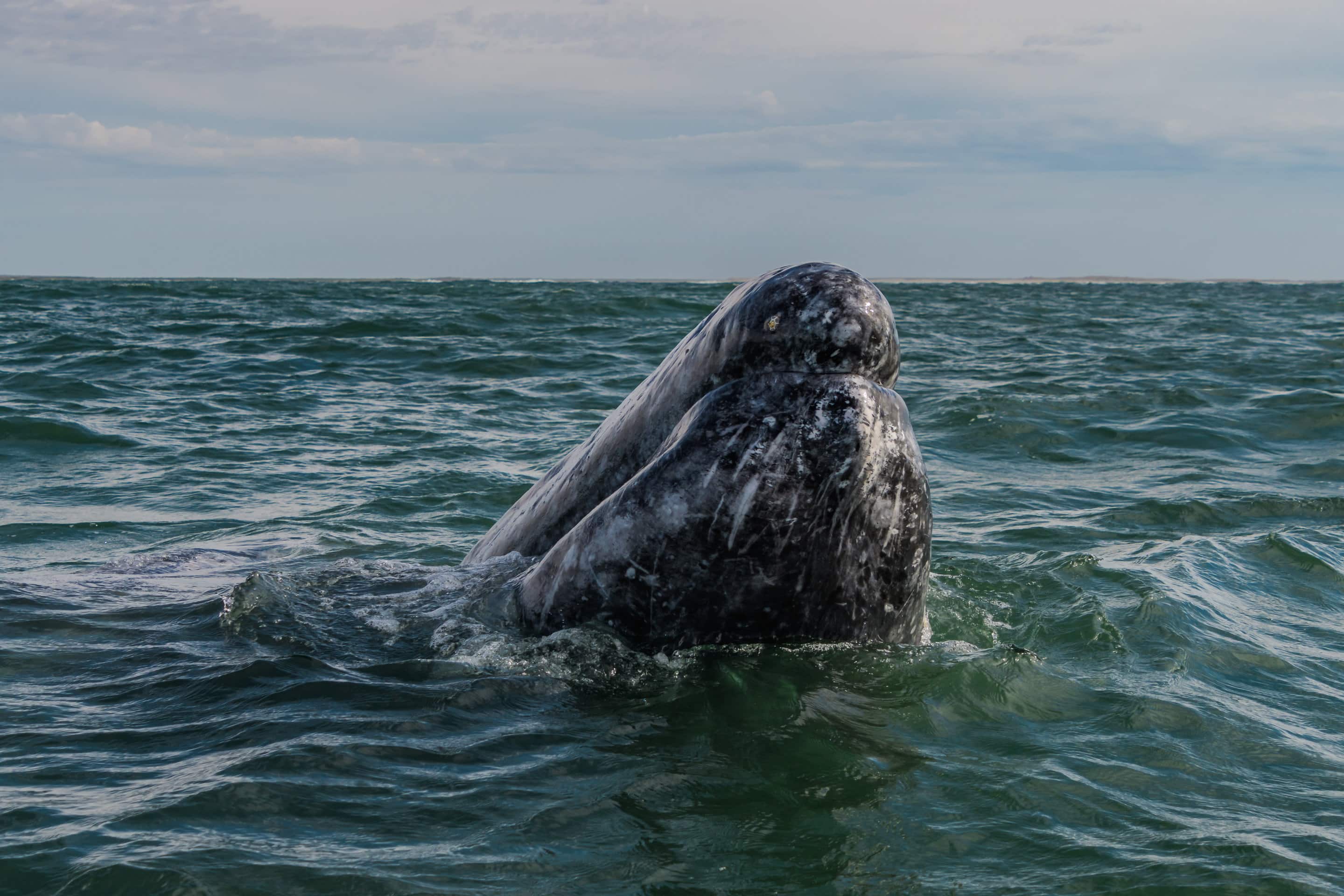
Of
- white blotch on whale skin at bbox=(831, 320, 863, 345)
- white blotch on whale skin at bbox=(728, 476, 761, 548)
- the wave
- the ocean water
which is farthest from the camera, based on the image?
the wave

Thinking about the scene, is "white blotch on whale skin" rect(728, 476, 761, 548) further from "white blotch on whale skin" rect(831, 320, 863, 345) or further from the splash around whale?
"white blotch on whale skin" rect(831, 320, 863, 345)

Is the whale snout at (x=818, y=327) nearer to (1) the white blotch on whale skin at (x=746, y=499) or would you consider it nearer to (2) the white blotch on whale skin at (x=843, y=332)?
(2) the white blotch on whale skin at (x=843, y=332)

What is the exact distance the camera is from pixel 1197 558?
7.31m

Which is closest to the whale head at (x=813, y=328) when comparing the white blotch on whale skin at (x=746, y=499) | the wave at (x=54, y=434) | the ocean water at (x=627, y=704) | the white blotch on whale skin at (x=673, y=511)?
the white blotch on whale skin at (x=746, y=499)

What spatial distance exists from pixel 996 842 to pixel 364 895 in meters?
1.75

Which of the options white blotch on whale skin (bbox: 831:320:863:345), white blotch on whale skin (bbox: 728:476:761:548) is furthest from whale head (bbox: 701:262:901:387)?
white blotch on whale skin (bbox: 728:476:761:548)

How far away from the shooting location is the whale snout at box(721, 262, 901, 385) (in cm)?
440

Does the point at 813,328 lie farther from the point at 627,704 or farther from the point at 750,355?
the point at 627,704

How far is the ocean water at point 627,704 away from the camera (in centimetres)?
323

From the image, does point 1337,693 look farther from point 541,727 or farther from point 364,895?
point 364,895

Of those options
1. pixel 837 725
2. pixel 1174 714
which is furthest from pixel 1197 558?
pixel 837 725

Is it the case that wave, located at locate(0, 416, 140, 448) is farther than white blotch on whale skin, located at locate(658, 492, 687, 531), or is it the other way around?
wave, located at locate(0, 416, 140, 448)

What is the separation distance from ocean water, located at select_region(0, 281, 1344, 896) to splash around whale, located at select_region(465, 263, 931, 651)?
0.56 feet

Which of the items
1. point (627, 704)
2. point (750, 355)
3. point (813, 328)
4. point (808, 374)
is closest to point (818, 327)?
point (813, 328)
